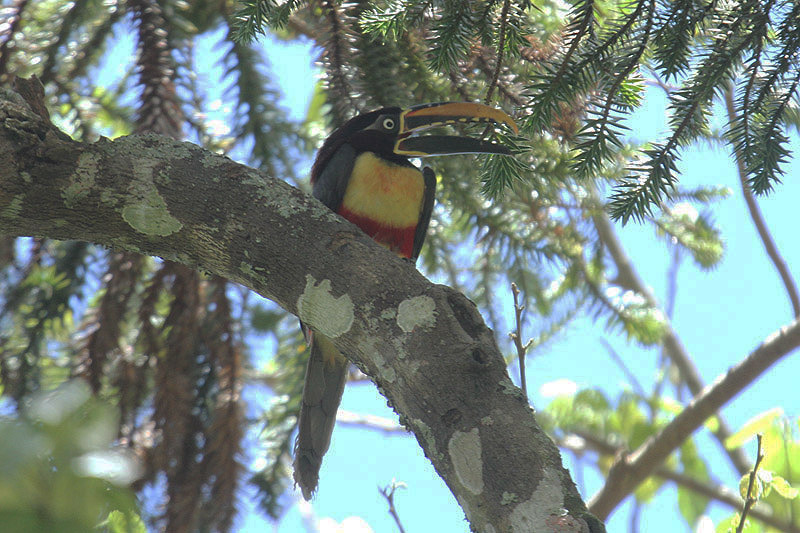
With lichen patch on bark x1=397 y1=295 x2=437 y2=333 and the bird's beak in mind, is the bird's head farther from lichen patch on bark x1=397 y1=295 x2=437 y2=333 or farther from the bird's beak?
lichen patch on bark x1=397 y1=295 x2=437 y2=333

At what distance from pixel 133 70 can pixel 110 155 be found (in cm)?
151

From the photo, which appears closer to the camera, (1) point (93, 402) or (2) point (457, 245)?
(1) point (93, 402)

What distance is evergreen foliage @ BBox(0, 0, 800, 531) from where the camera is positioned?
2221mm

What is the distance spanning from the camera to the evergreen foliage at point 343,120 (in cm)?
222

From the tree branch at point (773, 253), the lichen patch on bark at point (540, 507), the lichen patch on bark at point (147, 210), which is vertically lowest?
the lichen patch on bark at point (147, 210)

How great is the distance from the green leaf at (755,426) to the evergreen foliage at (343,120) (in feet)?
0.42

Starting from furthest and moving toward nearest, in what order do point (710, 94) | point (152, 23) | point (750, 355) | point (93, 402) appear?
point (750, 355) → point (152, 23) → point (710, 94) → point (93, 402)

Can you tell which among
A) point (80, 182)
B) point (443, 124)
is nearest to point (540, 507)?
point (80, 182)

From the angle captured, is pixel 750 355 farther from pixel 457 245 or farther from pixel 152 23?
pixel 152 23

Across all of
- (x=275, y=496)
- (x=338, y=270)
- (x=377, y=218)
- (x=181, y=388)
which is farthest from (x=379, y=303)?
(x=275, y=496)

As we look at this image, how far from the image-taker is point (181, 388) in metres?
3.16

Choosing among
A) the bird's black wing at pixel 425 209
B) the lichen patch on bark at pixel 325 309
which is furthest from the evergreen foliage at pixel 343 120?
the lichen patch on bark at pixel 325 309

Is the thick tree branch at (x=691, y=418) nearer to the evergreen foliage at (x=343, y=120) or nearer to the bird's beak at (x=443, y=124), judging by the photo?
the evergreen foliage at (x=343, y=120)

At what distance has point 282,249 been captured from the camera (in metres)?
2.20
